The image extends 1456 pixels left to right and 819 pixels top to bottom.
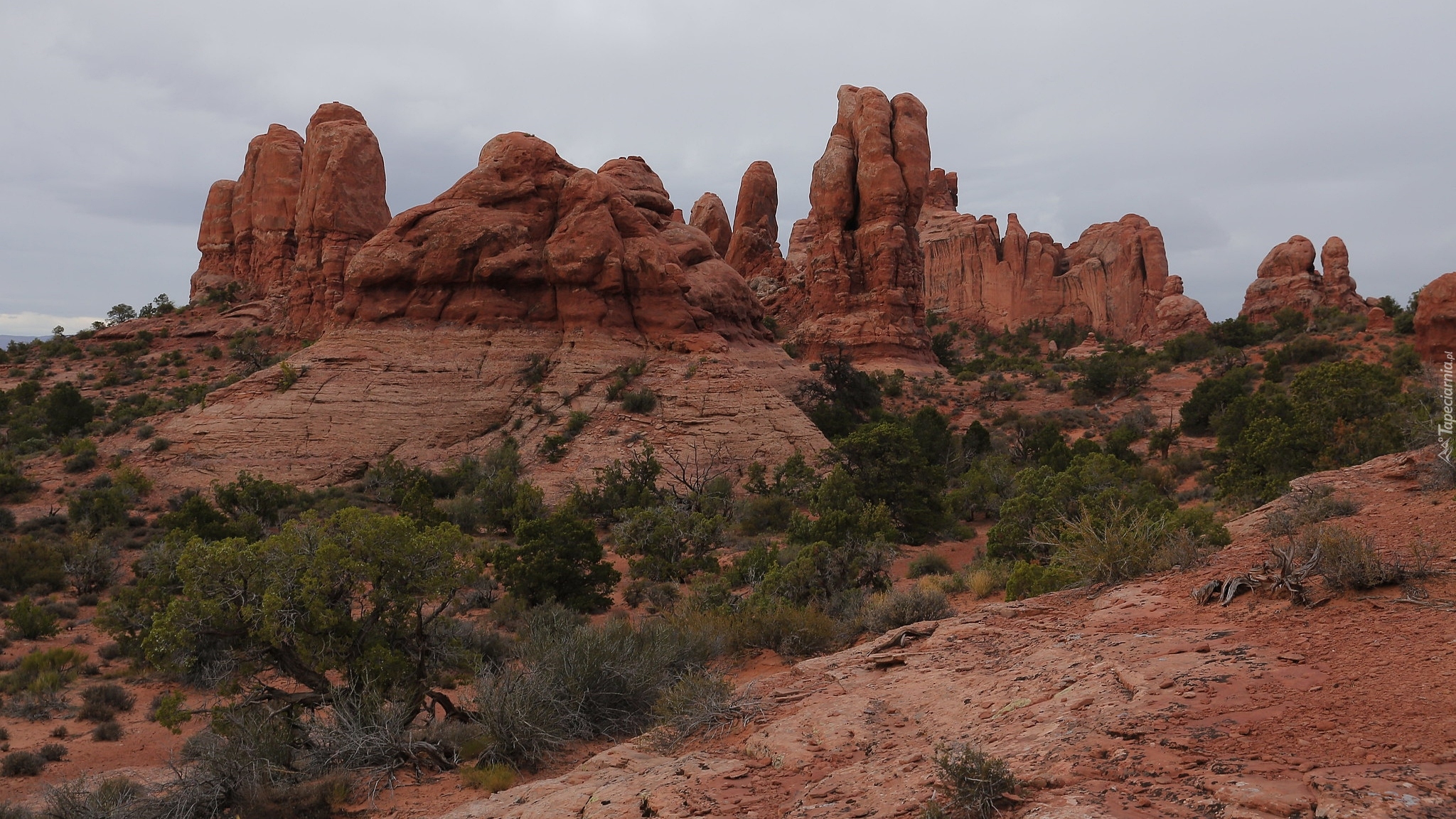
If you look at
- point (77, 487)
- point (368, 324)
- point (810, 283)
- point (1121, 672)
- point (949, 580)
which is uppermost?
point (810, 283)

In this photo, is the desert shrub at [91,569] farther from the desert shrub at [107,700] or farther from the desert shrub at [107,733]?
the desert shrub at [107,733]

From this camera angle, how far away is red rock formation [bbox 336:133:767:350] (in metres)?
28.8

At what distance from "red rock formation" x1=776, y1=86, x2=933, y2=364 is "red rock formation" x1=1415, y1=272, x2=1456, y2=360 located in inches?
782

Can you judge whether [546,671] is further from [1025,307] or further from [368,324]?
[1025,307]

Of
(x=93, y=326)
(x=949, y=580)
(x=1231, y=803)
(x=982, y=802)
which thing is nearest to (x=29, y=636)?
(x=949, y=580)

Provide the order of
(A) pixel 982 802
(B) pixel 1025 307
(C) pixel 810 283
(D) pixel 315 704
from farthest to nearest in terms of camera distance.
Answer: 1. (B) pixel 1025 307
2. (C) pixel 810 283
3. (D) pixel 315 704
4. (A) pixel 982 802

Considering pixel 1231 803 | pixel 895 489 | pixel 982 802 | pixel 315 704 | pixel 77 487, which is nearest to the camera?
pixel 1231 803

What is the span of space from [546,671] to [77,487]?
22.3m

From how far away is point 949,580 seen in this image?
1238 cm

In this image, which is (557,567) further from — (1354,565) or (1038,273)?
(1038,273)

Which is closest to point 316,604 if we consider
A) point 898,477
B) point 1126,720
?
point 1126,720

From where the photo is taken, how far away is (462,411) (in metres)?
27.3

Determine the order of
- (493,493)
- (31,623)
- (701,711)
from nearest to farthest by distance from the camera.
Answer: (701,711) < (31,623) < (493,493)

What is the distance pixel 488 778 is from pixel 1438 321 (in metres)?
33.9
